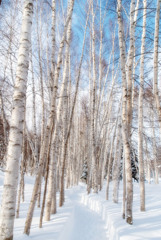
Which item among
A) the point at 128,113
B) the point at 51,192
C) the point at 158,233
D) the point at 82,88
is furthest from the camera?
the point at 82,88

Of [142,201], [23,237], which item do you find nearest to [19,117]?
[23,237]

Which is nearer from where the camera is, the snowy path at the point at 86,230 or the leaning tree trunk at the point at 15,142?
the leaning tree trunk at the point at 15,142

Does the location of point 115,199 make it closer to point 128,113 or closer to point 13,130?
point 128,113

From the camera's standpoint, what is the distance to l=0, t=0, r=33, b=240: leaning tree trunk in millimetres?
2287

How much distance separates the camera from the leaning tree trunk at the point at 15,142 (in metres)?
2.29

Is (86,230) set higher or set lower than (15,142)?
lower

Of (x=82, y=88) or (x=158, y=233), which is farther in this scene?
(x=82, y=88)

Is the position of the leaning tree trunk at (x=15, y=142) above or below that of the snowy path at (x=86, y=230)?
above

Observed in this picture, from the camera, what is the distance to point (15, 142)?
2420 millimetres

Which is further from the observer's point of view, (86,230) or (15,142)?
(86,230)

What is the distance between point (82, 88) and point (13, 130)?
13.6 m

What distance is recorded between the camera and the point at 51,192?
4.99 meters

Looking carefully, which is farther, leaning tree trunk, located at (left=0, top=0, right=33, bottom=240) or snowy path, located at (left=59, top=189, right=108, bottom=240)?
snowy path, located at (left=59, top=189, right=108, bottom=240)

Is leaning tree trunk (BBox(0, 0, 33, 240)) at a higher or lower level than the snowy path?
higher
